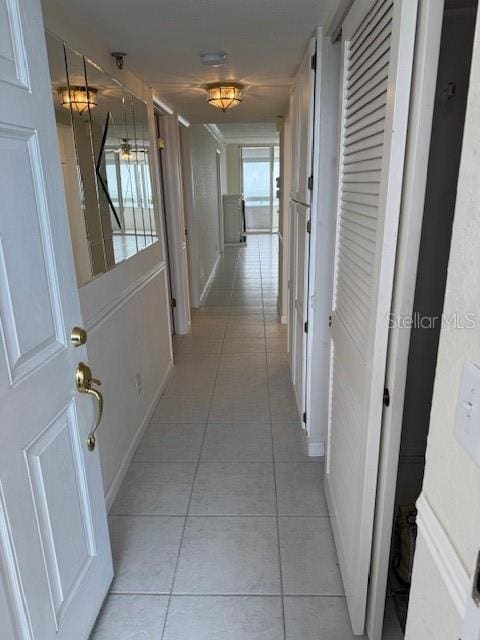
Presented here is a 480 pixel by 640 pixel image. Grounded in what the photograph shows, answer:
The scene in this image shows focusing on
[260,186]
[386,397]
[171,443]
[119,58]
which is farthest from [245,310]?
[260,186]

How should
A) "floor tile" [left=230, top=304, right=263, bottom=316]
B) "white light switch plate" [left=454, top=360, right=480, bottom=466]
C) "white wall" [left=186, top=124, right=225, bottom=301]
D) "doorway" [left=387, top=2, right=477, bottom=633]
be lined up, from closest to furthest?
1. "white light switch plate" [left=454, top=360, right=480, bottom=466]
2. "doorway" [left=387, top=2, right=477, bottom=633]
3. "floor tile" [left=230, top=304, right=263, bottom=316]
4. "white wall" [left=186, top=124, right=225, bottom=301]

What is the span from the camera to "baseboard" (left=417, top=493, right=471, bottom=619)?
23.7 inches

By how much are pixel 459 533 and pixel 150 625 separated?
4.34 feet

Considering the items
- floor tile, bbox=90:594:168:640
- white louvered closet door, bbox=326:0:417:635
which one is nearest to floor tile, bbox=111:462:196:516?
floor tile, bbox=90:594:168:640

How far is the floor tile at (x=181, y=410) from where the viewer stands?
2.84 m

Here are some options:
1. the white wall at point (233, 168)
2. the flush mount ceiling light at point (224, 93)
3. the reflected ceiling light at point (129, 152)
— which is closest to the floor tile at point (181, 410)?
the reflected ceiling light at point (129, 152)

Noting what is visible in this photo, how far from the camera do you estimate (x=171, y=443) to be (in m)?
2.58

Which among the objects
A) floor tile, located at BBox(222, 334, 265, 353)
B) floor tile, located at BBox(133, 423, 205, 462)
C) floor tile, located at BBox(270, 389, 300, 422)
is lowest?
floor tile, located at BBox(133, 423, 205, 462)

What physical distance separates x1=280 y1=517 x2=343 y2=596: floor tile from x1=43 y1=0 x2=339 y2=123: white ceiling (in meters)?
2.13

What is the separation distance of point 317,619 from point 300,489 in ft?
2.21

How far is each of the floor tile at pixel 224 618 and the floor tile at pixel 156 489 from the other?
18.9 inches

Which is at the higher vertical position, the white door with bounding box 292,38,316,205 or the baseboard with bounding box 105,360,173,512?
the white door with bounding box 292,38,316,205

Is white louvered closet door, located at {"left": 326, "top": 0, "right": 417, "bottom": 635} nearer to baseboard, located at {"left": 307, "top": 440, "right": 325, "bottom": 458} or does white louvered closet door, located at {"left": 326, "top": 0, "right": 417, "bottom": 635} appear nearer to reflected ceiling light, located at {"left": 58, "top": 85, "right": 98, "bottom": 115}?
baseboard, located at {"left": 307, "top": 440, "right": 325, "bottom": 458}

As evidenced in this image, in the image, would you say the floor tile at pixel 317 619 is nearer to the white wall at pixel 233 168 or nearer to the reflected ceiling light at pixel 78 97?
the reflected ceiling light at pixel 78 97
